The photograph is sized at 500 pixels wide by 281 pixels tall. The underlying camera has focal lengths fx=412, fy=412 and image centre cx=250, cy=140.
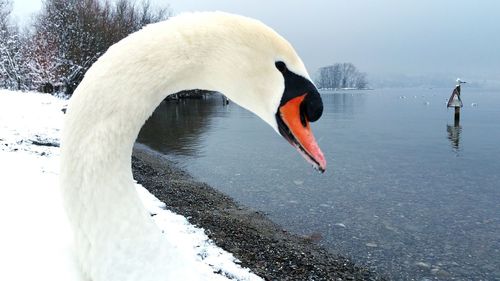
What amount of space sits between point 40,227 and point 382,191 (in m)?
10.6

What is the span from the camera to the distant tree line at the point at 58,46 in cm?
3897

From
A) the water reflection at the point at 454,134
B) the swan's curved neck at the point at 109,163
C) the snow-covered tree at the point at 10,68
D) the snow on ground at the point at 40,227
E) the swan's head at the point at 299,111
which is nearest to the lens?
the swan's curved neck at the point at 109,163

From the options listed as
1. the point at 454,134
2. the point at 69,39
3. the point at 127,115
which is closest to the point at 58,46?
the point at 69,39

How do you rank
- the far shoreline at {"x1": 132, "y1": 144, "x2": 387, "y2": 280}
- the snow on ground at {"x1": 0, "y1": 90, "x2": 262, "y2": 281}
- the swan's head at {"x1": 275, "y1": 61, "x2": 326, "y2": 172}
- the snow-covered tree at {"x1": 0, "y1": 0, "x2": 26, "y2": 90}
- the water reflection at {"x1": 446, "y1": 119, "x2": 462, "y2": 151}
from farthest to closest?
the snow-covered tree at {"x1": 0, "y1": 0, "x2": 26, "y2": 90} < the water reflection at {"x1": 446, "y1": 119, "x2": 462, "y2": 151} < the far shoreline at {"x1": 132, "y1": 144, "x2": 387, "y2": 280} < the snow on ground at {"x1": 0, "y1": 90, "x2": 262, "y2": 281} < the swan's head at {"x1": 275, "y1": 61, "x2": 326, "y2": 172}

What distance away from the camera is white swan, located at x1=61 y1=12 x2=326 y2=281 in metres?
1.57

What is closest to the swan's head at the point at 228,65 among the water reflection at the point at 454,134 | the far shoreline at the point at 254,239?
the far shoreline at the point at 254,239

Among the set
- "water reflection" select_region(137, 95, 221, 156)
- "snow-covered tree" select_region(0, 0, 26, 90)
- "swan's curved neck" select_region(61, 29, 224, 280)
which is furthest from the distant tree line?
"swan's curved neck" select_region(61, 29, 224, 280)

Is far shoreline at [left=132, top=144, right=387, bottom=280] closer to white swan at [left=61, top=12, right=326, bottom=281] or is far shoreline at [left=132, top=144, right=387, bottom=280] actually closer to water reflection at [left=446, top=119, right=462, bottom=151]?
white swan at [left=61, top=12, right=326, bottom=281]

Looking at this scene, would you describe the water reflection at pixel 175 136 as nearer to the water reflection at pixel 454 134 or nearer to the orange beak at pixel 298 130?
the water reflection at pixel 454 134

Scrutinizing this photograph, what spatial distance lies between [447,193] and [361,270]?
6.31 m

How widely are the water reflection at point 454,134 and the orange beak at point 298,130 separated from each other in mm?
19952

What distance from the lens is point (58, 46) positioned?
43.6 m

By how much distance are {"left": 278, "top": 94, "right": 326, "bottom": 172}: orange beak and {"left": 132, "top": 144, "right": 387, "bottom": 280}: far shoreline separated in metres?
4.91

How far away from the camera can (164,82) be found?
1.62 m
